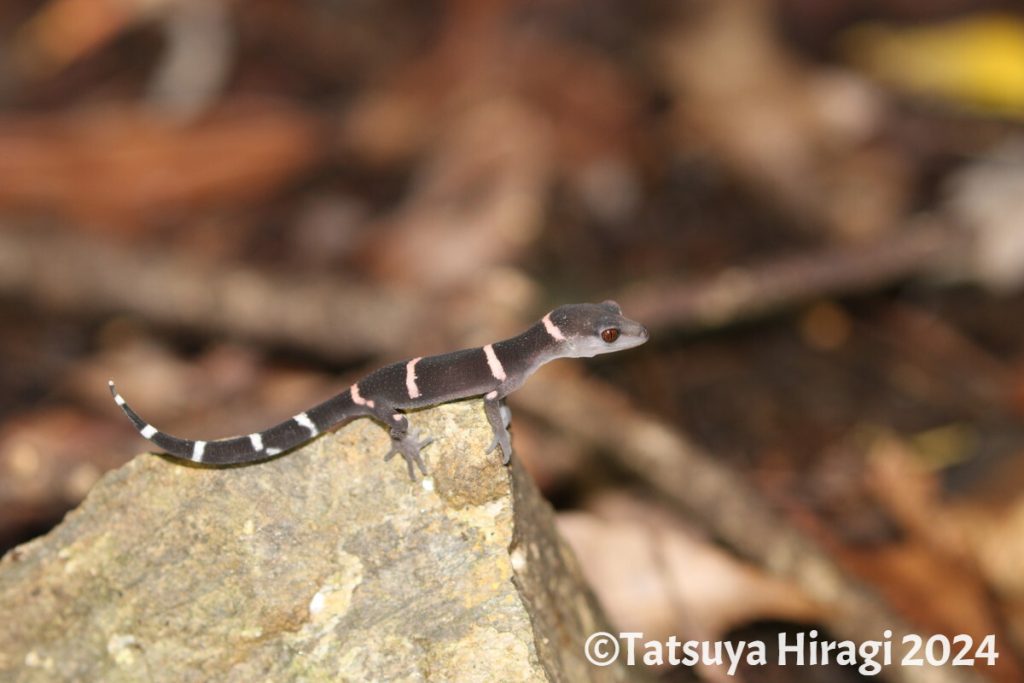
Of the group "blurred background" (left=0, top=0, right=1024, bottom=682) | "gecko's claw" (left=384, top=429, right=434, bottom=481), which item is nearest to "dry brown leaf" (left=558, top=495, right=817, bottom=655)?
"blurred background" (left=0, top=0, right=1024, bottom=682)

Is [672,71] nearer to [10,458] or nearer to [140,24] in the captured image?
[140,24]

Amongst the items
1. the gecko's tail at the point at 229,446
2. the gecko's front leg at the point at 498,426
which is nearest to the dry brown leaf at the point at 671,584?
the gecko's front leg at the point at 498,426

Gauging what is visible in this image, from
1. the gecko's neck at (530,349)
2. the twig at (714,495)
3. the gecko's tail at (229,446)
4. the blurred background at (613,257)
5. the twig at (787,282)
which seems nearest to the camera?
the gecko's tail at (229,446)

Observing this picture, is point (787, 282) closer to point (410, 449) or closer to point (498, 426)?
point (498, 426)

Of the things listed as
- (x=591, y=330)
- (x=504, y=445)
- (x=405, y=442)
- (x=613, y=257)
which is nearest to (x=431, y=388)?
(x=405, y=442)

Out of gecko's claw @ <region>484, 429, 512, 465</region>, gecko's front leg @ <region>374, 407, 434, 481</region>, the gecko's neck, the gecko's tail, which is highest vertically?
the gecko's neck

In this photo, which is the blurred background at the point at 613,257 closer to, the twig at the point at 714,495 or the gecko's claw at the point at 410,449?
the twig at the point at 714,495

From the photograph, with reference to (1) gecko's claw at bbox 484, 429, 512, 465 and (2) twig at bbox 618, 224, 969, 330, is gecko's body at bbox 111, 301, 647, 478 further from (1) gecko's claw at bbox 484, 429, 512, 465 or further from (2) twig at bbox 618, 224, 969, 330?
(2) twig at bbox 618, 224, 969, 330
